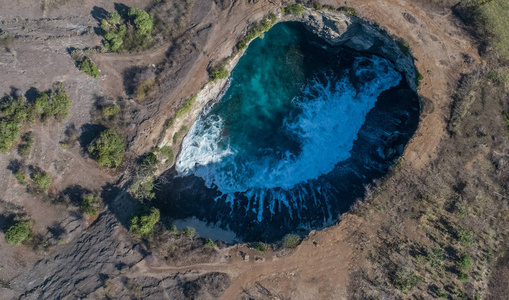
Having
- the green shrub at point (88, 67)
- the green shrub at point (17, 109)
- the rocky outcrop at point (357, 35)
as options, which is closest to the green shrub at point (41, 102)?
the green shrub at point (17, 109)

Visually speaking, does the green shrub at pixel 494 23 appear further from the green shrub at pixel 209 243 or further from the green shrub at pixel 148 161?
the green shrub at pixel 148 161

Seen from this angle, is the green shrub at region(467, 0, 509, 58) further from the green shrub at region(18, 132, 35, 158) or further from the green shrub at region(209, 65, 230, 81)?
the green shrub at region(18, 132, 35, 158)

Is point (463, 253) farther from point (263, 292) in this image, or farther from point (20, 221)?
point (20, 221)

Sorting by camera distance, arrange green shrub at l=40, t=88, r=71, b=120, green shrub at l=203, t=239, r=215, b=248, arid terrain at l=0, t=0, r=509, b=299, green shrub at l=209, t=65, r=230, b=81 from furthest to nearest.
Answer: green shrub at l=209, t=65, r=230, b=81 → green shrub at l=40, t=88, r=71, b=120 → green shrub at l=203, t=239, r=215, b=248 → arid terrain at l=0, t=0, r=509, b=299

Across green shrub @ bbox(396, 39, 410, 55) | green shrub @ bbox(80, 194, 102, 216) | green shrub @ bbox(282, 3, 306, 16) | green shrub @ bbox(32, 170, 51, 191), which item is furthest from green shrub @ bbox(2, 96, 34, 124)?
green shrub @ bbox(396, 39, 410, 55)

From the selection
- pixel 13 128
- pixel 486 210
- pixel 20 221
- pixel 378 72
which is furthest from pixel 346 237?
pixel 13 128

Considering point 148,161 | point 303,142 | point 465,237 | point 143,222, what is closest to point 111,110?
point 148,161
